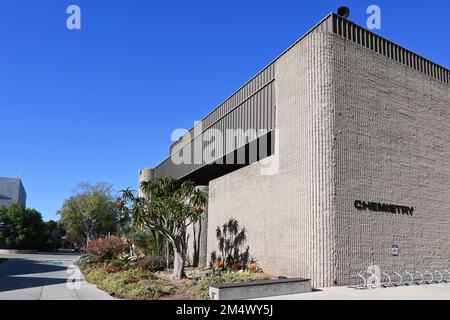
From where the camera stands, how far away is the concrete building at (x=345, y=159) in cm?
1705

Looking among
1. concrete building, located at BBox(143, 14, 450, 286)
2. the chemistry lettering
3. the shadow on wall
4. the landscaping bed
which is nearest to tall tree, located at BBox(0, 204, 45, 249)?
the shadow on wall

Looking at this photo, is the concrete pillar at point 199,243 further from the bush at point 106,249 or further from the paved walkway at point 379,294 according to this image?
the paved walkway at point 379,294

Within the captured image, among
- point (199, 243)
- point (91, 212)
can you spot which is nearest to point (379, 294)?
point (199, 243)

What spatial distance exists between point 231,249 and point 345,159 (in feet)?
30.6

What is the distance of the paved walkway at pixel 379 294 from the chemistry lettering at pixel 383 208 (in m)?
3.27

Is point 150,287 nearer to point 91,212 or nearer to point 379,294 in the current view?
point 379,294

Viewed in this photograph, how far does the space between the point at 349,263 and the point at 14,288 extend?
40.9ft

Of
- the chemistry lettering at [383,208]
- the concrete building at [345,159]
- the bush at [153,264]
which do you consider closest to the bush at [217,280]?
the concrete building at [345,159]

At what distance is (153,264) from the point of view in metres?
24.8

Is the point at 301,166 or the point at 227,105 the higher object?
the point at 227,105
